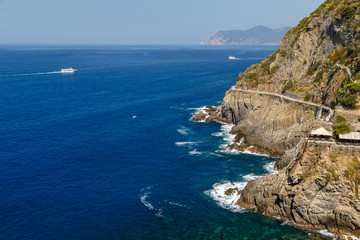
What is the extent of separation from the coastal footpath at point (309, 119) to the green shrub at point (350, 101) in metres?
0.18

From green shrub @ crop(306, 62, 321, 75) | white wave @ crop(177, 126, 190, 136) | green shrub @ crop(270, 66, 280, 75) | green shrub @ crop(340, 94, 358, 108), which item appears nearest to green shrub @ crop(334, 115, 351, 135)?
green shrub @ crop(340, 94, 358, 108)

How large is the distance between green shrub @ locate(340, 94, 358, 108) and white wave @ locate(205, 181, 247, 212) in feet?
81.9

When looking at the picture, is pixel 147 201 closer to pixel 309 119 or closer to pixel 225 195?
pixel 225 195

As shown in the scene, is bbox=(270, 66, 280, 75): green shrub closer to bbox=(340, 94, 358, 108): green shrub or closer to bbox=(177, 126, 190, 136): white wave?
bbox=(177, 126, 190, 136): white wave

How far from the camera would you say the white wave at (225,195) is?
2195 inches

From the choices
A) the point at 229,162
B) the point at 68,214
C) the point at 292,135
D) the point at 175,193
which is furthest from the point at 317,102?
the point at 68,214

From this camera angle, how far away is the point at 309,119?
2889 inches

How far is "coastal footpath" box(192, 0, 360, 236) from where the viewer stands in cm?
4881

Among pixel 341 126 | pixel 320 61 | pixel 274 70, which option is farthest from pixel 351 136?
pixel 274 70

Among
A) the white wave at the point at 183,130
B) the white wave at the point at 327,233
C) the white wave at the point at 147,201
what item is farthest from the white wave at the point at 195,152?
the white wave at the point at 327,233

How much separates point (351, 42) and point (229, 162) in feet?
140

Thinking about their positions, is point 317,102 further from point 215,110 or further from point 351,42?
point 215,110

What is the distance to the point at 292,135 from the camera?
74062mm

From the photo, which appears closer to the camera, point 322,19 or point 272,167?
point 272,167
